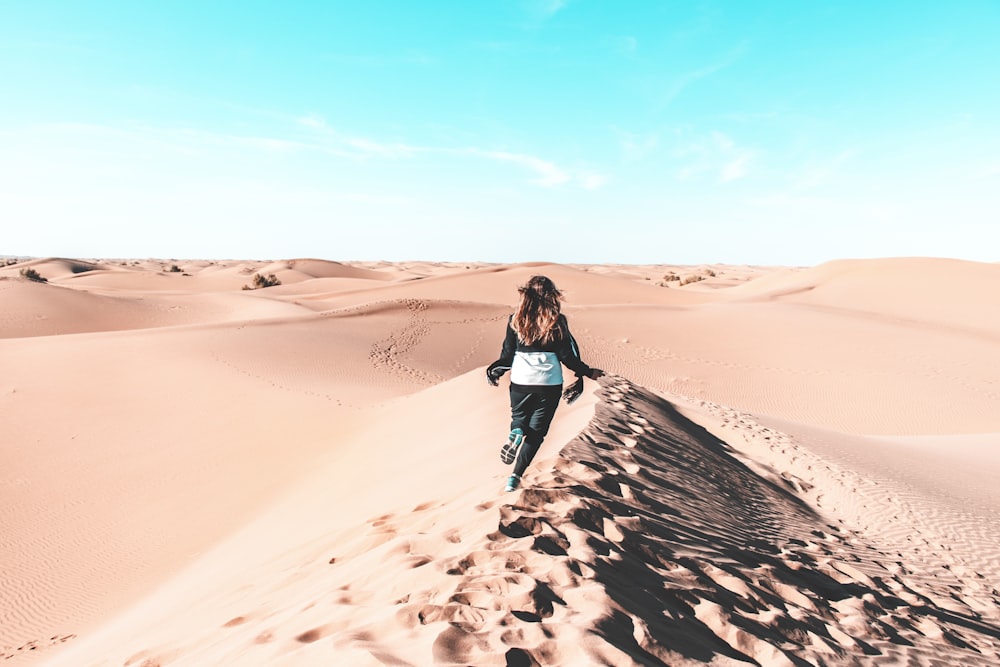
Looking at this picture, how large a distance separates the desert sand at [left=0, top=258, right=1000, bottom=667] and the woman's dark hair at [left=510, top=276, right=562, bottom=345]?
1.04m

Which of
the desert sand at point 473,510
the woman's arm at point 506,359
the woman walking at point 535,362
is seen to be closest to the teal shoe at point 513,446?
the woman walking at point 535,362

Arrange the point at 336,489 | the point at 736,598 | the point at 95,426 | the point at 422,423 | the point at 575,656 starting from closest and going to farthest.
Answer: the point at 575,656 < the point at 736,598 < the point at 336,489 < the point at 422,423 < the point at 95,426

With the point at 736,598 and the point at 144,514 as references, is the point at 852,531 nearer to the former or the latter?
the point at 736,598

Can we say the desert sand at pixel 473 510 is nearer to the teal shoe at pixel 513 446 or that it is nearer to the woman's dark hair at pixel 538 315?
the teal shoe at pixel 513 446

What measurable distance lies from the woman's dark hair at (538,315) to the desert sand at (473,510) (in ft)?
3.41

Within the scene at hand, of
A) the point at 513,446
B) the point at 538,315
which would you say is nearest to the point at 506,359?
the point at 538,315

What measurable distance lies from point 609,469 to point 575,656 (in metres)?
2.74

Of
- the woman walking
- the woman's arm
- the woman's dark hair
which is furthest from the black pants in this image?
the woman's dark hair

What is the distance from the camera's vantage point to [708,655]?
257 centimetres

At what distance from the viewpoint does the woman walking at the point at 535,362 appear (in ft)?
13.4

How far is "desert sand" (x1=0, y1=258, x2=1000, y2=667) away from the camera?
2863 mm

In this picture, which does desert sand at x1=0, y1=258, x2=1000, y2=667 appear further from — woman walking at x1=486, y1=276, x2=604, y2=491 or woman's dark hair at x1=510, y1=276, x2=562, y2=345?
woman's dark hair at x1=510, y1=276, x2=562, y2=345

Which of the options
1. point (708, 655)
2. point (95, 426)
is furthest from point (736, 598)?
point (95, 426)

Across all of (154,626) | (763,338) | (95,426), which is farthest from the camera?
(763,338)
